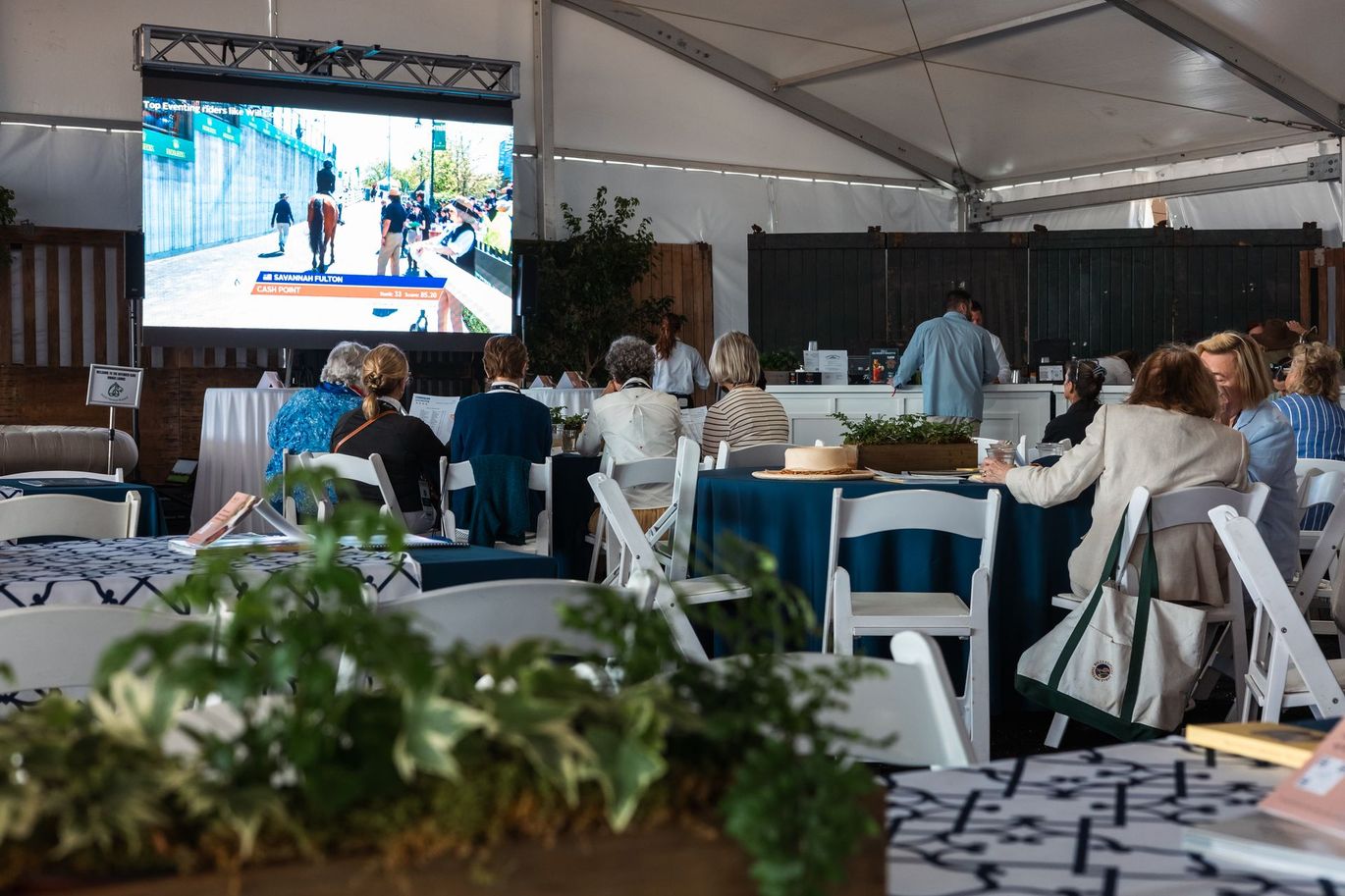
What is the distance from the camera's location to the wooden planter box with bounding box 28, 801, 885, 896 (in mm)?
565

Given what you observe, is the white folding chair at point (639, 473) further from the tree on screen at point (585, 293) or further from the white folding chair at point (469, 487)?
the tree on screen at point (585, 293)

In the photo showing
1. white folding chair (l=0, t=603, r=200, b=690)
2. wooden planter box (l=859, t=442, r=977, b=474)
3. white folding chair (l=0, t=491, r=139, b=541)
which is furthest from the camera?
wooden planter box (l=859, t=442, r=977, b=474)

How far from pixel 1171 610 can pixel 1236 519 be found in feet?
2.39

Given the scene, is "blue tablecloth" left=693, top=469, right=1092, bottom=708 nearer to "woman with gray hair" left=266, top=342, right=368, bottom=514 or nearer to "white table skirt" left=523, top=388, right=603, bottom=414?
"woman with gray hair" left=266, top=342, right=368, bottom=514

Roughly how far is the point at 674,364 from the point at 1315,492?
6.74 metres

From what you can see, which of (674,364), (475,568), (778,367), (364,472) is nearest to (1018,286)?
(674,364)

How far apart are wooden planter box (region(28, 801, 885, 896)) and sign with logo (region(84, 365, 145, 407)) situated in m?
6.81

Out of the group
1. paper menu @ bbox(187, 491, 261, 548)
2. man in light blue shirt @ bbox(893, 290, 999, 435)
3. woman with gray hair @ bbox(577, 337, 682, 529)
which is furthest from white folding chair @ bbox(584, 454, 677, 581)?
man in light blue shirt @ bbox(893, 290, 999, 435)

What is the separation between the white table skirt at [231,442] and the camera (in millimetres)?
8531

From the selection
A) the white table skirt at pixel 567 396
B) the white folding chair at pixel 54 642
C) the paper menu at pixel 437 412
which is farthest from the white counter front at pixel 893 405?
the white folding chair at pixel 54 642

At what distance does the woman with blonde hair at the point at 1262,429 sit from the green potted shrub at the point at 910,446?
2.70ft

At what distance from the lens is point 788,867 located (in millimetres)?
613

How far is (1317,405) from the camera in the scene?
5.14 meters

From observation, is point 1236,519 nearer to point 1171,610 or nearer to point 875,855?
point 1171,610
